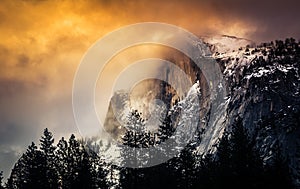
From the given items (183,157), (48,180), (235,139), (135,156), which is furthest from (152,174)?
(48,180)

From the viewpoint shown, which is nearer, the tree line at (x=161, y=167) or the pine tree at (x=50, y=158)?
the tree line at (x=161, y=167)

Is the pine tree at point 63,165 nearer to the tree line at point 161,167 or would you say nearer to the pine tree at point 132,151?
the tree line at point 161,167

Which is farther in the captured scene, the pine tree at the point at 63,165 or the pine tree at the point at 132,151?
the pine tree at the point at 63,165

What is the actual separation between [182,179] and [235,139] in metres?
11.2

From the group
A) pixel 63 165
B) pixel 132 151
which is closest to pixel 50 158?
pixel 63 165

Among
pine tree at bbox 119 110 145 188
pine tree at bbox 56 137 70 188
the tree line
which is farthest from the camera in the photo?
pine tree at bbox 56 137 70 188

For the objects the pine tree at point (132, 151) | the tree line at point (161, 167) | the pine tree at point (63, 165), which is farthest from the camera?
the pine tree at point (63, 165)

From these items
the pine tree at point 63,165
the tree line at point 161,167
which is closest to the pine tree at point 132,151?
the tree line at point 161,167

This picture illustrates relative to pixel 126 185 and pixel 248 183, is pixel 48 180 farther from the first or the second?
pixel 248 183

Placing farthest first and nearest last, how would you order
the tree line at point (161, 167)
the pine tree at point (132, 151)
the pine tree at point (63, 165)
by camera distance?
the pine tree at point (63, 165)
the pine tree at point (132, 151)
the tree line at point (161, 167)

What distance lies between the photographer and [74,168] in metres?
58.6

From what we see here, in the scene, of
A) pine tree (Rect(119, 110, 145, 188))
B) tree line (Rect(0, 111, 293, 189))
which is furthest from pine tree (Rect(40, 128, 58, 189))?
Answer: pine tree (Rect(119, 110, 145, 188))

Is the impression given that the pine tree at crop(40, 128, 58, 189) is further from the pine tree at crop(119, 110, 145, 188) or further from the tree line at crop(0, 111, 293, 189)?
the pine tree at crop(119, 110, 145, 188)

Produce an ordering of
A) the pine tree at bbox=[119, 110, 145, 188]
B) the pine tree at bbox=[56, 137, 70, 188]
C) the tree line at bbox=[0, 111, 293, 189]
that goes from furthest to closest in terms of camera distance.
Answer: the pine tree at bbox=[56, 137, 70, 188] < the pine tree at bbox=[119, 110, 145, 188] < the tree line at bbox=[0, 111, 293, 189]
